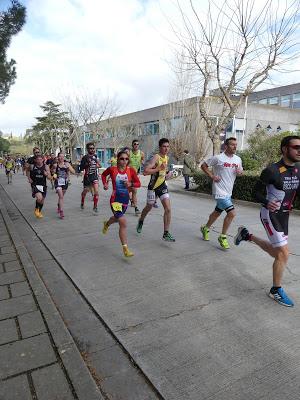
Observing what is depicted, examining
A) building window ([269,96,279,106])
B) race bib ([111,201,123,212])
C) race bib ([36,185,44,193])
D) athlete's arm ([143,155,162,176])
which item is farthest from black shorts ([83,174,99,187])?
building window ([269,96,279,106])

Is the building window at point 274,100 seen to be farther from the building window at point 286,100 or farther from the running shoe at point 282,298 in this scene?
the running shoe at point 282,298

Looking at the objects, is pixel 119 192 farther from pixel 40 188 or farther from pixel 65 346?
pixel 40 188

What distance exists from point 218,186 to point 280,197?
6.48ft

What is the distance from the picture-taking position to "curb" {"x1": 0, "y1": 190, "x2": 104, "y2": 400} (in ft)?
7.47

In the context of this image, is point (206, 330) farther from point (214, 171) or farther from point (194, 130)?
point (194, 130)

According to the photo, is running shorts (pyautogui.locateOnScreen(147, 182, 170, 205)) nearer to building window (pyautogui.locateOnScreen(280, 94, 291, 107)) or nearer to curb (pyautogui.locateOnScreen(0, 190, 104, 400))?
curb (pyautogui.locateOnScreen(0, 190, 104, 400))

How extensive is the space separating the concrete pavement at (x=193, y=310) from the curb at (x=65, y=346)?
201 millimetres

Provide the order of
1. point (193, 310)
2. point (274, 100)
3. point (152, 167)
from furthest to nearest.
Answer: point (274, 100) < point (152, 167) < point (193, 310)

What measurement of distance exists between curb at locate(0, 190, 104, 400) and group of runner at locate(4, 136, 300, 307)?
1494 millimetres

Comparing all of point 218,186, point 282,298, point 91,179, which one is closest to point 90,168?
point 91,179

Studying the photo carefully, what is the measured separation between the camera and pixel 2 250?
210 inches

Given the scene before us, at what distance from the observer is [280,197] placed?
3.51 m

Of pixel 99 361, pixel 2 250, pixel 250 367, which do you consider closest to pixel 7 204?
pixel 2 250

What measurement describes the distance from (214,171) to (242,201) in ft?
17.2
